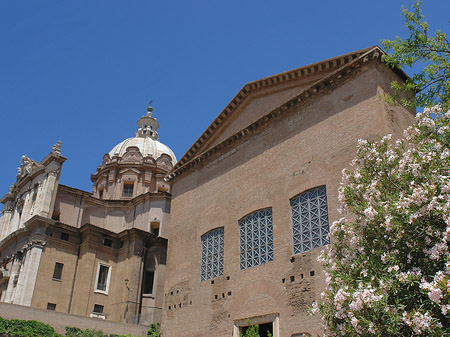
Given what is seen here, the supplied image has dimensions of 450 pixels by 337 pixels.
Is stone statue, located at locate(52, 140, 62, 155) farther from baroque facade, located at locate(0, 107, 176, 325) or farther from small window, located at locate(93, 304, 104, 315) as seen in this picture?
small window, located at locate(93, 304, 104, 315)

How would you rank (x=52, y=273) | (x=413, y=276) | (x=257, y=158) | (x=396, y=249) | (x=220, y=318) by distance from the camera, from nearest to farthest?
(x=413, y=276)
(x=396, y=249)
(x=220, y=318)
(x=257, y=158)
(x=52, y=273)

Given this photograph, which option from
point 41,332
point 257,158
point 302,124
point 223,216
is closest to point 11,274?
point 41,332

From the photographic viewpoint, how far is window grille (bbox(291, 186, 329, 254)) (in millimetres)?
15754

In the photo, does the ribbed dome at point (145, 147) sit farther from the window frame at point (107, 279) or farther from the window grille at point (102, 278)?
the window grille at point (102, 278)

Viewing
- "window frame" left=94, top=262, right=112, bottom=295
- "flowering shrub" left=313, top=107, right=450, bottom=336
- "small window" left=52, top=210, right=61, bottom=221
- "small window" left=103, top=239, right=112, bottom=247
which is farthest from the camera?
"small window" left=52, top=210, right=61, bottom=221

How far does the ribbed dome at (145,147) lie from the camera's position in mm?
44938

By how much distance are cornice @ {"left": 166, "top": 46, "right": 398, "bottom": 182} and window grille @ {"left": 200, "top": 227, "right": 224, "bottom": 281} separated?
4410 mm

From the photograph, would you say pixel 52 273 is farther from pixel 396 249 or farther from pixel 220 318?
pixel 396 249

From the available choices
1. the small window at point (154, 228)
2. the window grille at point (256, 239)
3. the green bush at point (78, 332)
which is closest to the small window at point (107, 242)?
the small window at point (154, 228)

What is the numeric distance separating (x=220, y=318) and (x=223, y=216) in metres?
4.44

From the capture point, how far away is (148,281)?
96.2 feet

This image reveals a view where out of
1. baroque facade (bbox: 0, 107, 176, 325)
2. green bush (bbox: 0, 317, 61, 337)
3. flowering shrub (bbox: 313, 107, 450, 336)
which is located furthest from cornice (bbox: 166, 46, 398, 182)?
green bush (bbox: 0, 317, 61, 337)

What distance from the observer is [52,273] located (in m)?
26.7

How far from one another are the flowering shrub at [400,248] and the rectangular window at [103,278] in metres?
21.4
